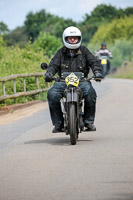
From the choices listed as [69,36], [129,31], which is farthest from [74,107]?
[129,31]

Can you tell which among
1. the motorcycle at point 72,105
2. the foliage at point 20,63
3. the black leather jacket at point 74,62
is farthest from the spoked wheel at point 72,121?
the foliage at point 20,63

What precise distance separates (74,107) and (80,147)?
64 centimetres

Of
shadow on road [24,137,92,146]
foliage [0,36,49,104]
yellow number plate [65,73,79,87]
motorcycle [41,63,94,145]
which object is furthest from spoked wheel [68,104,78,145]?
foliage [0,36,49,104]

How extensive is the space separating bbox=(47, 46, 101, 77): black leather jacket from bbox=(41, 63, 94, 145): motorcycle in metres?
0.24

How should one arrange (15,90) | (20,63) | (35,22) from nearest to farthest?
1. (15,90)
2. (20,63)
3. (35,22)

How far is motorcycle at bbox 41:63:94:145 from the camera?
1052 centimetres

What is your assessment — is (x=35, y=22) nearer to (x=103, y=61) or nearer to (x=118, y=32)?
(x=118, y=32)

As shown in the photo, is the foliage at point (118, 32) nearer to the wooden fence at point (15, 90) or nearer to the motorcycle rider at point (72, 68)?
the wooden fence at point (15, 90)

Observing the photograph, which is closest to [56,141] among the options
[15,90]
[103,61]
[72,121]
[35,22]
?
[72,121]

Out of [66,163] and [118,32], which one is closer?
[66,163]

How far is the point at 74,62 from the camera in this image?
11.3 metres

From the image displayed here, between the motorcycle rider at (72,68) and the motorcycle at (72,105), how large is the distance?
Result: 0.23 meters

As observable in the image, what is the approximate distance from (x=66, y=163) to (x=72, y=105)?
197cm

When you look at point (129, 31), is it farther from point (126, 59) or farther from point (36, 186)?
point (36, 186)
